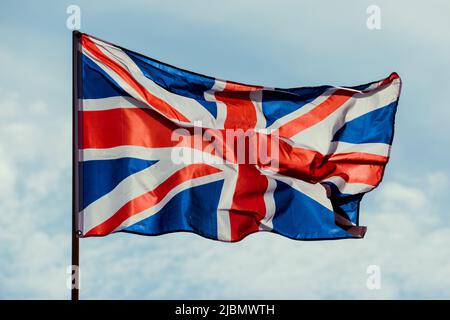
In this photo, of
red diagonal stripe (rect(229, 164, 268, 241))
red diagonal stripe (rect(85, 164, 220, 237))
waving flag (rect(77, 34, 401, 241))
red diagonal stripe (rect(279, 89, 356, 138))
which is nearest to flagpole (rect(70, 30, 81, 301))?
waving flag (rect(77, 34, 401, 241))

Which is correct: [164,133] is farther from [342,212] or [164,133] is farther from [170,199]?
[342,212]

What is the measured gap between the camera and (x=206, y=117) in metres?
19.9

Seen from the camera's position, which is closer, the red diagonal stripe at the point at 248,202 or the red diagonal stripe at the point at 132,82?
the red diagonal stripe at the point at 132,82

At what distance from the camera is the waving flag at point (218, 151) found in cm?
1866

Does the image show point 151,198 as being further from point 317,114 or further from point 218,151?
point 317,114

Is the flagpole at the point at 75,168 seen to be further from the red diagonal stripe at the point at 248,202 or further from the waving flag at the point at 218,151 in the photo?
the red diagonal stripe at the point at 248,202

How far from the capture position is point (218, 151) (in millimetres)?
19719

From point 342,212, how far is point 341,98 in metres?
2.20

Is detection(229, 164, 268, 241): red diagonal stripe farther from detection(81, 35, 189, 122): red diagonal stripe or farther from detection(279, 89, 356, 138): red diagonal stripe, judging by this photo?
detection(81, 35, 189, 122): red diagonal stripe

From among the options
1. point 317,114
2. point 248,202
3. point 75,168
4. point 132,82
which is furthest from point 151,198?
point 317,114

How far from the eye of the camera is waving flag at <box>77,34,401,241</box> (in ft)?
61.2

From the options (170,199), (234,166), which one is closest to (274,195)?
(234,166)

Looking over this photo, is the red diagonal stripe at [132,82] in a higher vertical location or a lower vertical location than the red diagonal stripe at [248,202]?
higher

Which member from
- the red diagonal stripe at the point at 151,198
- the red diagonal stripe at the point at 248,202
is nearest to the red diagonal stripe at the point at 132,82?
the red diagonal stripe at the point at 151,198
